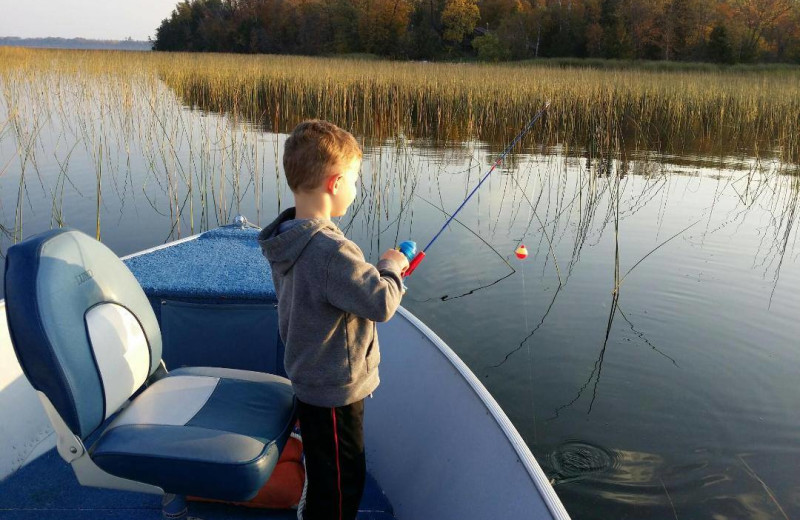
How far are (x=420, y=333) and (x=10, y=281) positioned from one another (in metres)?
1.08

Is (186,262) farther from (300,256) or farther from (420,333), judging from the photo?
(300,256)

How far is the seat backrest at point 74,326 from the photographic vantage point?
1.32 meters

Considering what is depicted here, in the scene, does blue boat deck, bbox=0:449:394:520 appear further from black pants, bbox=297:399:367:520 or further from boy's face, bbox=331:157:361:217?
boy's face, bbox=331:157:361:217

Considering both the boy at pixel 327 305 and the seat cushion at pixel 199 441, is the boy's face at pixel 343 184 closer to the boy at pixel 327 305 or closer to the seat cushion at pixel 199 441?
the boy at pixel 327 305

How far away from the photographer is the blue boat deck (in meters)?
1.76

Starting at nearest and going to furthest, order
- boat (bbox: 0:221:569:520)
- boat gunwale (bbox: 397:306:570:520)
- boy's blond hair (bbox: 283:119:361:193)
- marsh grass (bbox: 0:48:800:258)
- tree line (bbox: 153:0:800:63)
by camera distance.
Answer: boat gunwale (bbox: 397:306:570:520) → boy's blond hair (bbox: 283:119:361:193) → boat (bbox: 0:221:569:520) → marsh grass (bbox: 0:48:800:258) → tree line (bbox: 153:0:800:63)

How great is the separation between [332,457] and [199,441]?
288 millimetres

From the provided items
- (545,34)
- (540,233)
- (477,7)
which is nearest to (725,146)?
(540,233)

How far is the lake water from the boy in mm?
1186

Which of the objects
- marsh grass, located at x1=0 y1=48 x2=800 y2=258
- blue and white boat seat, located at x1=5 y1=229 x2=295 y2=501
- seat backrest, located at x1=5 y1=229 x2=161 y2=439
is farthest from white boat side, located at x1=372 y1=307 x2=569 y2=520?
marsh grass, located at x1=0 y1=48 x2=800 y2=258

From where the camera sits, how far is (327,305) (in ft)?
4.33

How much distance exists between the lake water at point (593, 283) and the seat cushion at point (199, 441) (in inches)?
50.2

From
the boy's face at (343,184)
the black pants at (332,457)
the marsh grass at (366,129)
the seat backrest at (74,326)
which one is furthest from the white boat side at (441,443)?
the marsh grass at (366,129)

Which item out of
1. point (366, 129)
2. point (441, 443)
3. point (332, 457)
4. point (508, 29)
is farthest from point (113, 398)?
point (508, 29)
